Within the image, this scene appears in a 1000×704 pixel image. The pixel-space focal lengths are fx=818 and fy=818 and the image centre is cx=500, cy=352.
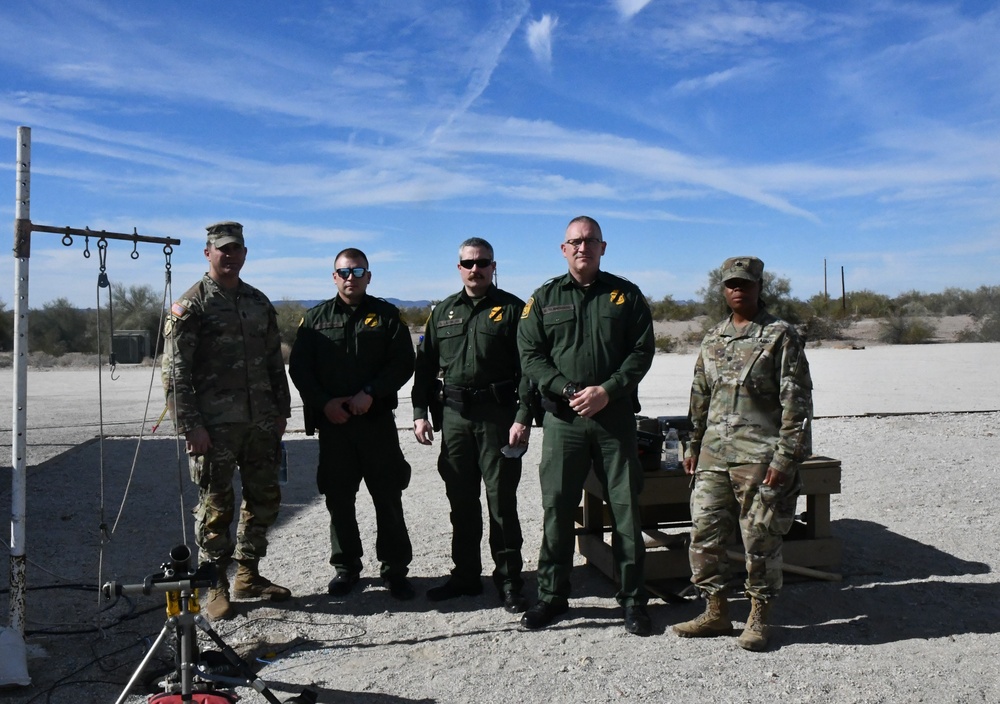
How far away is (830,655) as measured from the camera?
4336mm

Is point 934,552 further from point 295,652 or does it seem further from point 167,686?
point 167,686

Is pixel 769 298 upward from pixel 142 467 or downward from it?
upward

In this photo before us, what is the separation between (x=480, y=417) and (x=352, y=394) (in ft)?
2.89

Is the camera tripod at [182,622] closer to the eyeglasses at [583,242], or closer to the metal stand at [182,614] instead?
the metal stand at [182,614]

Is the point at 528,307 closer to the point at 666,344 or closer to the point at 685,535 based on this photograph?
the point at 685,535

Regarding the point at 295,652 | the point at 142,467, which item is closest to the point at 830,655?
the point at 295,652

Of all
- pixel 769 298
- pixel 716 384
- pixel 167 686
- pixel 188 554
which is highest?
pixel 769 298

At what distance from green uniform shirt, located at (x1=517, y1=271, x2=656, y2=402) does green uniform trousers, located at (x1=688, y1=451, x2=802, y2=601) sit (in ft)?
2.25

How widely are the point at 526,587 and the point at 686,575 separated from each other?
1.07m

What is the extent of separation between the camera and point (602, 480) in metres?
4.82

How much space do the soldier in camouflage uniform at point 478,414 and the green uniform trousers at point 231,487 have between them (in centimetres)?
97

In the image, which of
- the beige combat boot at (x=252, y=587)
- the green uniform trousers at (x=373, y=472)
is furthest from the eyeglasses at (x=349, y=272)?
the beige combat boot at (x=252, y=587)

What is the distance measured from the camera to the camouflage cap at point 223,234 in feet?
16.4

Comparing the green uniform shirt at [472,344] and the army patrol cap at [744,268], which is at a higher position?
the army patrol cap at [744,268]
